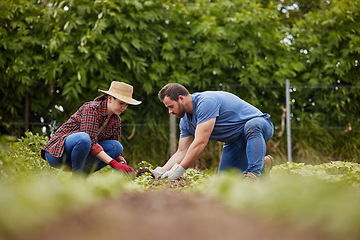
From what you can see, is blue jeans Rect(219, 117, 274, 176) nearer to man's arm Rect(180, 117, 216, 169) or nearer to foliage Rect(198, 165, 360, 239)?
man's arm Rect(180, 117, 216, 169)

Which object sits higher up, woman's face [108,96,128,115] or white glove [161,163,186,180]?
woman's face [108,96,128,115]

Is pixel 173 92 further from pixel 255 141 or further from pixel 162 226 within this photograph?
pixel 162 226

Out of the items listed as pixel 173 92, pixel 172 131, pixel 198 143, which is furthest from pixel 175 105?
pixel 172 131

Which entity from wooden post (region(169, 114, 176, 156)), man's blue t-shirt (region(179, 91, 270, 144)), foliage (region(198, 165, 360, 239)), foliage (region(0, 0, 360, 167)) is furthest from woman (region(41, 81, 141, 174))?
foliage (region(198, 165, 360, 239))

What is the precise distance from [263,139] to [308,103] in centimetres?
305

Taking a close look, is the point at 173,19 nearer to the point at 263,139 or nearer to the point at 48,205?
the point at 263,139

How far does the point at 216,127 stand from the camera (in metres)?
4.23

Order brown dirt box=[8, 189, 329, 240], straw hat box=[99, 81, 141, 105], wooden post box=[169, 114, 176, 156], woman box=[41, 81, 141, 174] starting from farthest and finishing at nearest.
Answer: wooden post box=[169, 114, 176, 156] < straw hat box=[99, 81, 141, 105] < woman box=[41, 81, 141, 174] < brown dirt box=[8, 189, 329, 240]

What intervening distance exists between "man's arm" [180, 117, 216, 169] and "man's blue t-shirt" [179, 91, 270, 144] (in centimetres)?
11

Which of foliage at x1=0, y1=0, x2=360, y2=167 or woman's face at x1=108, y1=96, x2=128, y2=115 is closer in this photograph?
woman's face at x1=108, y1=96, x2=128, y2=115

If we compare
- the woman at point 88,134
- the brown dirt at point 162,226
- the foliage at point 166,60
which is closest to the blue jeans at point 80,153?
the woman at point 88,134

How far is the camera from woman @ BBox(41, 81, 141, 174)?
3974mm

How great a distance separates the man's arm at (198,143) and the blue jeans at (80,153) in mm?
853

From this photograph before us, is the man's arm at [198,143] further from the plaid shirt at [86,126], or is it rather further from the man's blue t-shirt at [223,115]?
the plaid shirt at [86,126]
